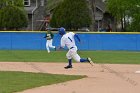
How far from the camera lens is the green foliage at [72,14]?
46.6 meters

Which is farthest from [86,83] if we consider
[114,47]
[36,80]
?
[114,47]

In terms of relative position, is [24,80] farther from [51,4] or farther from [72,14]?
[51,4]

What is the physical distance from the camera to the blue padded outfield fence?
3869 cm

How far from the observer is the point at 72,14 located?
154ft

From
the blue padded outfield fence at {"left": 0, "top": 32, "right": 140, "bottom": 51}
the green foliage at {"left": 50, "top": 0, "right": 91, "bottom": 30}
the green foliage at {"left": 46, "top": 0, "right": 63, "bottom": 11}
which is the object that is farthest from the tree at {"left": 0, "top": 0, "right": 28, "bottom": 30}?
the green foliage at {"left": 46, "top": 0, "right": 63, "bottom": 11}

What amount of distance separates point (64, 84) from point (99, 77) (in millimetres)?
2514

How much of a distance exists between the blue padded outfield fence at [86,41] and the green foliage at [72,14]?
7.56m

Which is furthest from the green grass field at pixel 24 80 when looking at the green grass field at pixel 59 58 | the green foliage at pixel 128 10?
the green foliage at pixel 128 10

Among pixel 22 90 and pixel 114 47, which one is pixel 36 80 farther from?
pixel 114 47

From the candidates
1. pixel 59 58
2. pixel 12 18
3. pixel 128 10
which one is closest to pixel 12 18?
pixel 12 18

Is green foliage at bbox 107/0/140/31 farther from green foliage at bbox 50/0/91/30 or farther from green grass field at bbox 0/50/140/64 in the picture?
green grass field at bbox 0/50/140/64

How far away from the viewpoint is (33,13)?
205 ft

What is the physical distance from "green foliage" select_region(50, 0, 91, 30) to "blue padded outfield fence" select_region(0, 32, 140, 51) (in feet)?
24.8

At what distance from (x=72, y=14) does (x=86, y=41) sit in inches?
329
